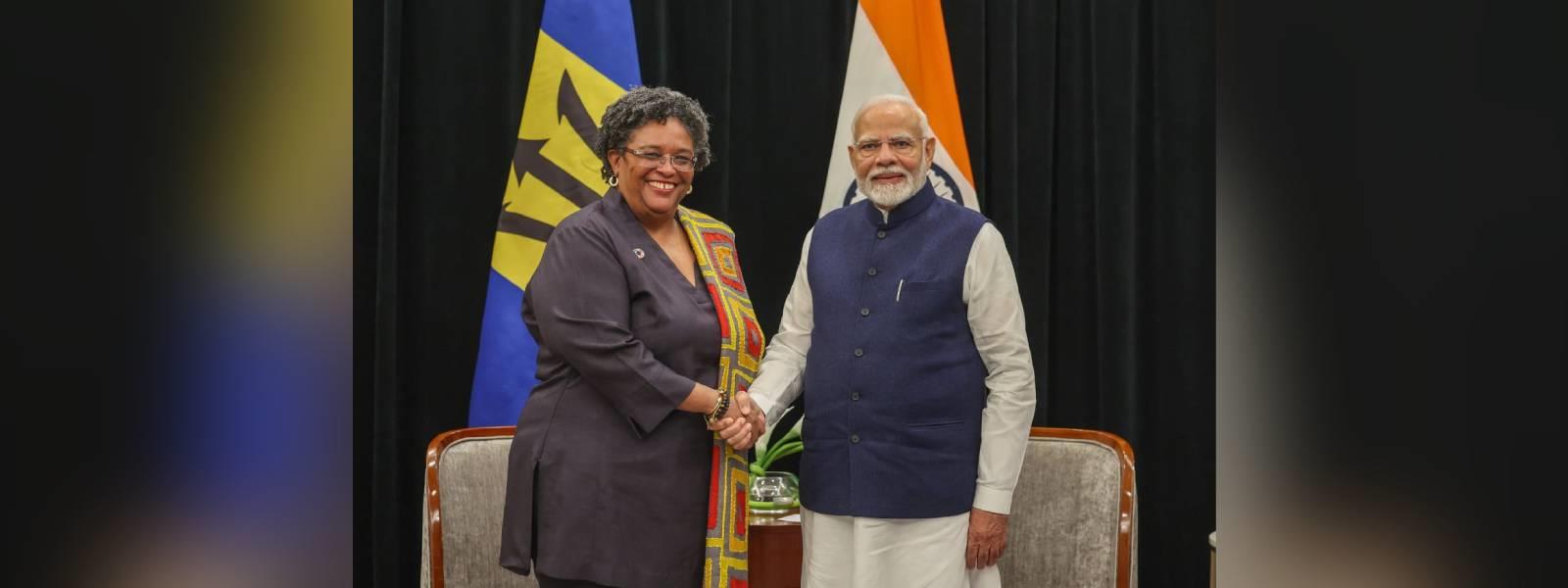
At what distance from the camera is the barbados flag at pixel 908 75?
3.06 meters

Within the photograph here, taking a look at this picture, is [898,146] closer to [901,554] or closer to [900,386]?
[900,386]

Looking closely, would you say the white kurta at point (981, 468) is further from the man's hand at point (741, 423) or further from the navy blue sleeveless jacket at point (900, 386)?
the man's hand at point (741, 423)

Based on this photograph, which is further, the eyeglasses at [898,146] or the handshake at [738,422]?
the eyeglasses at [898,146]

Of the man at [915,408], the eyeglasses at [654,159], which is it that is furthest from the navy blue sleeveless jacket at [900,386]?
the eyeglasses at [654,159]

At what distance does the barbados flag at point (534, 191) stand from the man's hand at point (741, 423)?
1032 millimetres

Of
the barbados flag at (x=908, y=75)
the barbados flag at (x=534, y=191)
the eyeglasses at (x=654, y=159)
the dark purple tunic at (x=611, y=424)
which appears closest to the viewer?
the dark purple tunic at (x=611, y=424)

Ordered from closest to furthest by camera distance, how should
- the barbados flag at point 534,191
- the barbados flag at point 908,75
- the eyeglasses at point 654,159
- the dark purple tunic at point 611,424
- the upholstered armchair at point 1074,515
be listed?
the dark purple tunic at point 611,424
the eyeglasses at point 654,159
the upholstered armchair at point 1074,515
the barbados flag at point 534,191
the barbados flag at point 908,75

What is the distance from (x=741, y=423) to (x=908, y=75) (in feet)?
4.66

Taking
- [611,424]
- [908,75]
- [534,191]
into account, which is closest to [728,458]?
[611,424]

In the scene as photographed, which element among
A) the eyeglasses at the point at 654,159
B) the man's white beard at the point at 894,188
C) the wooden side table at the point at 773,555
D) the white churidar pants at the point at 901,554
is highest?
the eyeglasses at the point at 654,159

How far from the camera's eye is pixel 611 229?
2.02 metres
